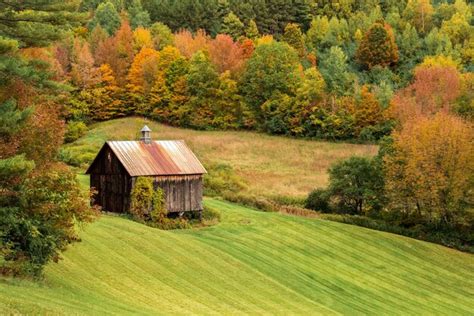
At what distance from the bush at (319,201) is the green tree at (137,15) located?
76.6 meters

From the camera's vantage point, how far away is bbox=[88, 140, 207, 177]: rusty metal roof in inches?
1873

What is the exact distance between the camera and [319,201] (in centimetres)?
5750

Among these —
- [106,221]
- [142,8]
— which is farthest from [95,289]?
[142,8]

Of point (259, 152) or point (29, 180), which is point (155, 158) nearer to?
point (29, 180)

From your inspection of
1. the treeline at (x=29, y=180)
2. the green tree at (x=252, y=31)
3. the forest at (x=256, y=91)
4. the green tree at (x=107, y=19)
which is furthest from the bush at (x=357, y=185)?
the green tree at (x=107, y=19)

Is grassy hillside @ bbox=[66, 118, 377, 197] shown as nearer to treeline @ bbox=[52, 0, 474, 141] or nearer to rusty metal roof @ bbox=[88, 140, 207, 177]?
treeline @ bbox=[52, 0, 474, 141]

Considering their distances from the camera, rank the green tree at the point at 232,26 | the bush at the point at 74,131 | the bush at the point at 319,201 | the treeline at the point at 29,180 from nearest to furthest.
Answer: the treeline at the point at 29,180
the bush at the point at 319,201
the bush at the point at 74,131
the green tree at the point at 232,26

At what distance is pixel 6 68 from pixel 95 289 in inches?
354

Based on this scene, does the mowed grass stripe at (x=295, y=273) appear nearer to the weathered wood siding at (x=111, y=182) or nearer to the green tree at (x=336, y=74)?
the weathered wood siding at (x=111, y=182)

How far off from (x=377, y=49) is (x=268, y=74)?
18.6 meters

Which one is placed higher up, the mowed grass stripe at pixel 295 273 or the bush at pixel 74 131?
the bush at pixel 74 131

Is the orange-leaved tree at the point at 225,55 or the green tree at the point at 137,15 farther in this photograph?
the green tree at the point at 137,15

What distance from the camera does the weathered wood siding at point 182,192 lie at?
4816cm

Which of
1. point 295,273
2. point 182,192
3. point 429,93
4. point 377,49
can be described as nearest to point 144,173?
point 182,192
